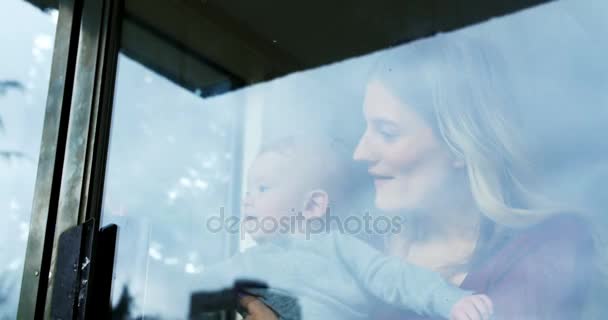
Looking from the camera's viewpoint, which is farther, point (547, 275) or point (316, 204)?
point (316, 204)

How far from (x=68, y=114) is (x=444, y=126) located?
2.46ft

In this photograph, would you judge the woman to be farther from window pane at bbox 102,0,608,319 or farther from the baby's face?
the baby's face

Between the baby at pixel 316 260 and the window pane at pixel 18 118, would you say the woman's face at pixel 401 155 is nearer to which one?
the baby at pixel 316 260

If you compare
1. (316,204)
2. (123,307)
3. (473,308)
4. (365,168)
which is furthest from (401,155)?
(123,307)

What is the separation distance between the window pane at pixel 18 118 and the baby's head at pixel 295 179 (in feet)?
1.55

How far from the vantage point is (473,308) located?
1.12 meters

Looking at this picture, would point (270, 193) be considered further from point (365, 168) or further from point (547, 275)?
point (547, 275)

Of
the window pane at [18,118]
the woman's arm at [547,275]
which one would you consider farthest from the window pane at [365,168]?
the window pane at [18,118]

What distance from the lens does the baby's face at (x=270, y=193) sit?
1348mm

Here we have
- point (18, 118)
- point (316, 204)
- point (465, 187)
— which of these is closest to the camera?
point (465, 187)

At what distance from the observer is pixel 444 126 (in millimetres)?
1254

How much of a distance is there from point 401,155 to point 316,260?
0.75ft

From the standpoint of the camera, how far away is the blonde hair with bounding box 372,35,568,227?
3.77ft

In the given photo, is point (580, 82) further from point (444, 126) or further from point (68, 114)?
point (68, 114)
